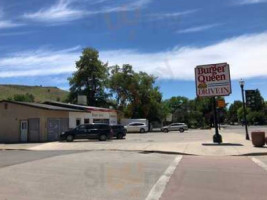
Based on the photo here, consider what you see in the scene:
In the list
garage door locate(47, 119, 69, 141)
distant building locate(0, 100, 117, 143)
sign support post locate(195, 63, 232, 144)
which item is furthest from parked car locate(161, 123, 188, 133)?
sign support post locate(195, 63, 232, 144)

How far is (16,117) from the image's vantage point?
131 feet

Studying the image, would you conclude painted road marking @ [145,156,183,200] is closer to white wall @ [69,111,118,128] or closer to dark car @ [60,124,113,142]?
dark car @ [60,124,113,142]

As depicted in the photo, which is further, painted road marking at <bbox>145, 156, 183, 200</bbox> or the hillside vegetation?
the hillside vegetation

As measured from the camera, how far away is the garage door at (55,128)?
1558 inches

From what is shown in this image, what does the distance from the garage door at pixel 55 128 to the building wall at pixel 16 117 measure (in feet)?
1.38

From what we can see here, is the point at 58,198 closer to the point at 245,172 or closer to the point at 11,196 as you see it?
the point at 11,196

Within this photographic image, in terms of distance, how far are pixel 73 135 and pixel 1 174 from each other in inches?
925

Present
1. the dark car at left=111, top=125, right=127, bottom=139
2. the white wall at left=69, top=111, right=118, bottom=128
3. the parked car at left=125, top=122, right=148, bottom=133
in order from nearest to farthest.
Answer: the dark car at left=111, top=125, right=127, bottom=139
the white wall at left=69, top=111, right=118, bottom=128
the parked car at left=125, top=122, right=148, bottom=133

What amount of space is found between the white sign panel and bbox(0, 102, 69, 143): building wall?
16.6 metres

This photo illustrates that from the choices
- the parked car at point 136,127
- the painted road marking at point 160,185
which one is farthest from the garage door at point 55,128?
the painted road marking at point 160,185

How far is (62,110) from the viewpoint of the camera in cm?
4078

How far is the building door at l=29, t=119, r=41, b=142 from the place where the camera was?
38.9 meters

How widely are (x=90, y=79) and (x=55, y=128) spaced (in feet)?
144

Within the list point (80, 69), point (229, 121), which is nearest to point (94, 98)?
point (80, 69)
